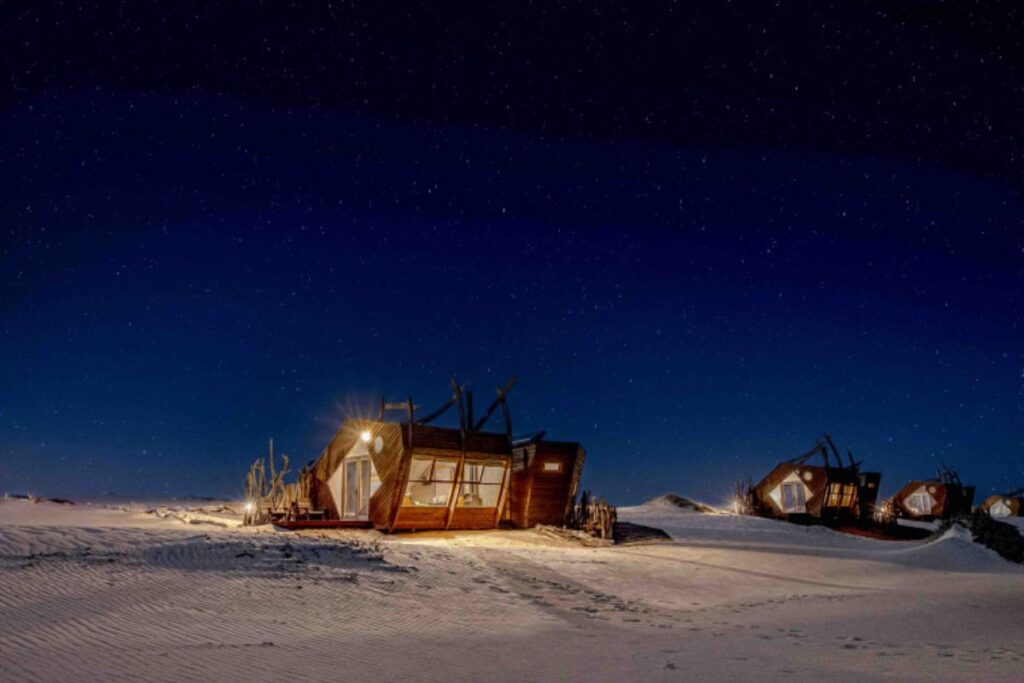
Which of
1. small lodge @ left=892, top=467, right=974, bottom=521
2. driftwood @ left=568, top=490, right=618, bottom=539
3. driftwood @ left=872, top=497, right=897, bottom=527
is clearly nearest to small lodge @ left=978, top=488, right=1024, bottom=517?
small lodge @ left=892, top=467, right=974, bottom=521

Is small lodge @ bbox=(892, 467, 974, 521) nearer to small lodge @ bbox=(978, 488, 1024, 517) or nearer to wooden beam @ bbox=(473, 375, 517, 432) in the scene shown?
small lodge @ bbox=(978, 488, 1024, 517)

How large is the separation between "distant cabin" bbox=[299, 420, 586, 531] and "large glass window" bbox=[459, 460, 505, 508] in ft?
0.11

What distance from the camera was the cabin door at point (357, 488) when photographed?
21.9m

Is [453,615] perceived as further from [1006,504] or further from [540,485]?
[1006,504]

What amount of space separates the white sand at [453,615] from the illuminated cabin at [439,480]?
4.44m

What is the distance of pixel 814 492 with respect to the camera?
119ft

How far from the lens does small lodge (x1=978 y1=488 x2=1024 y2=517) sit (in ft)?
176

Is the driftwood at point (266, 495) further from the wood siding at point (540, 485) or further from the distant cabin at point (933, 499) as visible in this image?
the distant cabin at point (933, 499)

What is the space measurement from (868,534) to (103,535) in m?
33.0

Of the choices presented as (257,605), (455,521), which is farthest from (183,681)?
(455,521)

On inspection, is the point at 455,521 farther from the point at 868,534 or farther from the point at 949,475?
the point at 949,475

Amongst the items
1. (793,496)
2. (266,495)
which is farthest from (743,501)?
(266,495)

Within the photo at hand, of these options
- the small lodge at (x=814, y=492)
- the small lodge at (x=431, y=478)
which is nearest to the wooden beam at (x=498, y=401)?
the small lodge at (x=431, y=478)

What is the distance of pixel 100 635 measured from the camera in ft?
22.2
